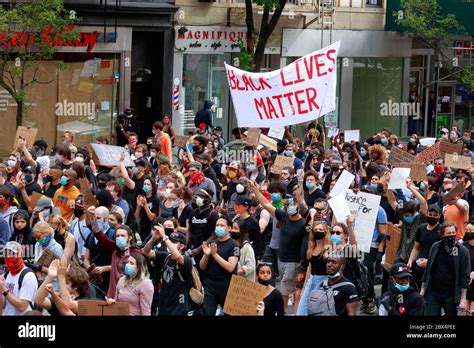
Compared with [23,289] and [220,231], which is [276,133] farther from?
[23,289]

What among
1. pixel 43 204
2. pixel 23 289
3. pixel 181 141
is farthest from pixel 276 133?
pixel 23 289

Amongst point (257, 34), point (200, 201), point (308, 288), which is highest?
point (257, 34)

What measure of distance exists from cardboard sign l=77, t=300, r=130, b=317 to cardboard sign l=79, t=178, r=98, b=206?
5025mm

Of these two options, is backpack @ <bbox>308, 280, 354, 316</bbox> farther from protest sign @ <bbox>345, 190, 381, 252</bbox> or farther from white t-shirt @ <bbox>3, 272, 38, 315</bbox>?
protest sign @ <bbox>345, 190, 381, 252</bbox>

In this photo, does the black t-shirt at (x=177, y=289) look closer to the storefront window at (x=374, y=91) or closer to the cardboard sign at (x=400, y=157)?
the cardboard sign at (x=400, y=157)

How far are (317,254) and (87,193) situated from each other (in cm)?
404

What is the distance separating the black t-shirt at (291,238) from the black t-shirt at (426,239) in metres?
1.32

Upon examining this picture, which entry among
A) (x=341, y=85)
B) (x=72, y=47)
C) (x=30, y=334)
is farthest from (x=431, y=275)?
(x=341, y=85)

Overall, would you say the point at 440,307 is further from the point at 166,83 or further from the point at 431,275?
the point at 166,83

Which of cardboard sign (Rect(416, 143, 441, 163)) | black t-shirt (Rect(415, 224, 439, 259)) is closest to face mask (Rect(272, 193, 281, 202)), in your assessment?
black t-shirt (Rect(415, 224, 439, 259))

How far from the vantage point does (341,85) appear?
36219 millimetres

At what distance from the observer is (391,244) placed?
1560cm

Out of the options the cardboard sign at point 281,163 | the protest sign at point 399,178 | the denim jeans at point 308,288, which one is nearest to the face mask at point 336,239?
the denim jeans at point 308,288

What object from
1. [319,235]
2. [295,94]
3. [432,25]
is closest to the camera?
[319,235]
